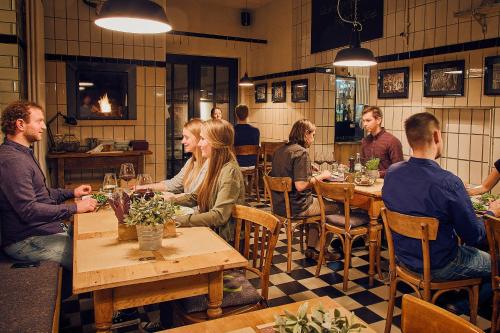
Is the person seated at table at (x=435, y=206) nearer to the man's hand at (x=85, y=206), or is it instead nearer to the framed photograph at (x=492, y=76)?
the man's hand at (x=85, y=206)

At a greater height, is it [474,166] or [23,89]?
[23,89]

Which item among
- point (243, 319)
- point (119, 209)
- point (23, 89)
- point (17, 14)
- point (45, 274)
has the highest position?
point (17, 14)

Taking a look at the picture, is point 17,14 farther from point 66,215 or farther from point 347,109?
point 347,109

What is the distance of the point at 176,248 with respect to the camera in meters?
2.12

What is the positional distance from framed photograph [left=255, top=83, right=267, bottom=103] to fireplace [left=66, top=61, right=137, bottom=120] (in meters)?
2.75

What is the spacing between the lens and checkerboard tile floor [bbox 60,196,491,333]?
119 inches

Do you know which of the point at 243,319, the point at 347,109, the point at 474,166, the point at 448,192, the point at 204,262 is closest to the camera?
the point at 243,319

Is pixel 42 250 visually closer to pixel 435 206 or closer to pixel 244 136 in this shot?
pixel 435 206

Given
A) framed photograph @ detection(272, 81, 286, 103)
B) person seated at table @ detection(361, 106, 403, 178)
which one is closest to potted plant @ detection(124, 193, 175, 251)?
person seated at table @ detection(361, 106, 403, 178)

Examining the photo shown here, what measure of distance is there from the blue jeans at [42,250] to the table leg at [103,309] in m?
1.07

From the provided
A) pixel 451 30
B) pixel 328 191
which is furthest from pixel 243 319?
pixel 451 30

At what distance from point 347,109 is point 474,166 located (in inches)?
129

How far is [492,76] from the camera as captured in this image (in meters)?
4.27

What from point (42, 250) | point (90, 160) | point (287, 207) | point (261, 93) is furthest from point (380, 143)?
point (261, 93)
